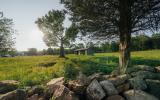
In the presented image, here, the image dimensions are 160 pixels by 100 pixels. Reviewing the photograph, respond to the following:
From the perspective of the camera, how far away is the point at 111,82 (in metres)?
11.3

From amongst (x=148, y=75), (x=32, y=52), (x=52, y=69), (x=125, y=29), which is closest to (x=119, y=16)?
(x=125, y=29)

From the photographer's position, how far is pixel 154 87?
38.3 ft

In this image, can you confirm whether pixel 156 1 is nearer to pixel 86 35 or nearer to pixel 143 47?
pixel 86 35

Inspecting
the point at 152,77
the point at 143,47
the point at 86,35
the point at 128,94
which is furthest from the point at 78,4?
the point at 143,47

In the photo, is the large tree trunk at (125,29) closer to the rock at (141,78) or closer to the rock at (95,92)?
the rock at (141,78)

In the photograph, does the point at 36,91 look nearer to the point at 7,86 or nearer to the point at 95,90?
the point at 7,86

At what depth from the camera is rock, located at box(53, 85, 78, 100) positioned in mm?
10047

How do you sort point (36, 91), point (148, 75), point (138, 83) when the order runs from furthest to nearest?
point (148, 75)
point (138, 83)
point (36, 91)

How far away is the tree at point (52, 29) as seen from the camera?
5291 centimetres

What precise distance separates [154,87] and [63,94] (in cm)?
433

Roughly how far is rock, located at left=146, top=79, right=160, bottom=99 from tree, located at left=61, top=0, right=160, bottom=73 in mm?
5760

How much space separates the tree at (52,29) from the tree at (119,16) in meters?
32.9

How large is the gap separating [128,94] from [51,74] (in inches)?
252

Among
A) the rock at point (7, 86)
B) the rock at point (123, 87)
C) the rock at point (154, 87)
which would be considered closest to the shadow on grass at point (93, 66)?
the rock at point (7, 86)
